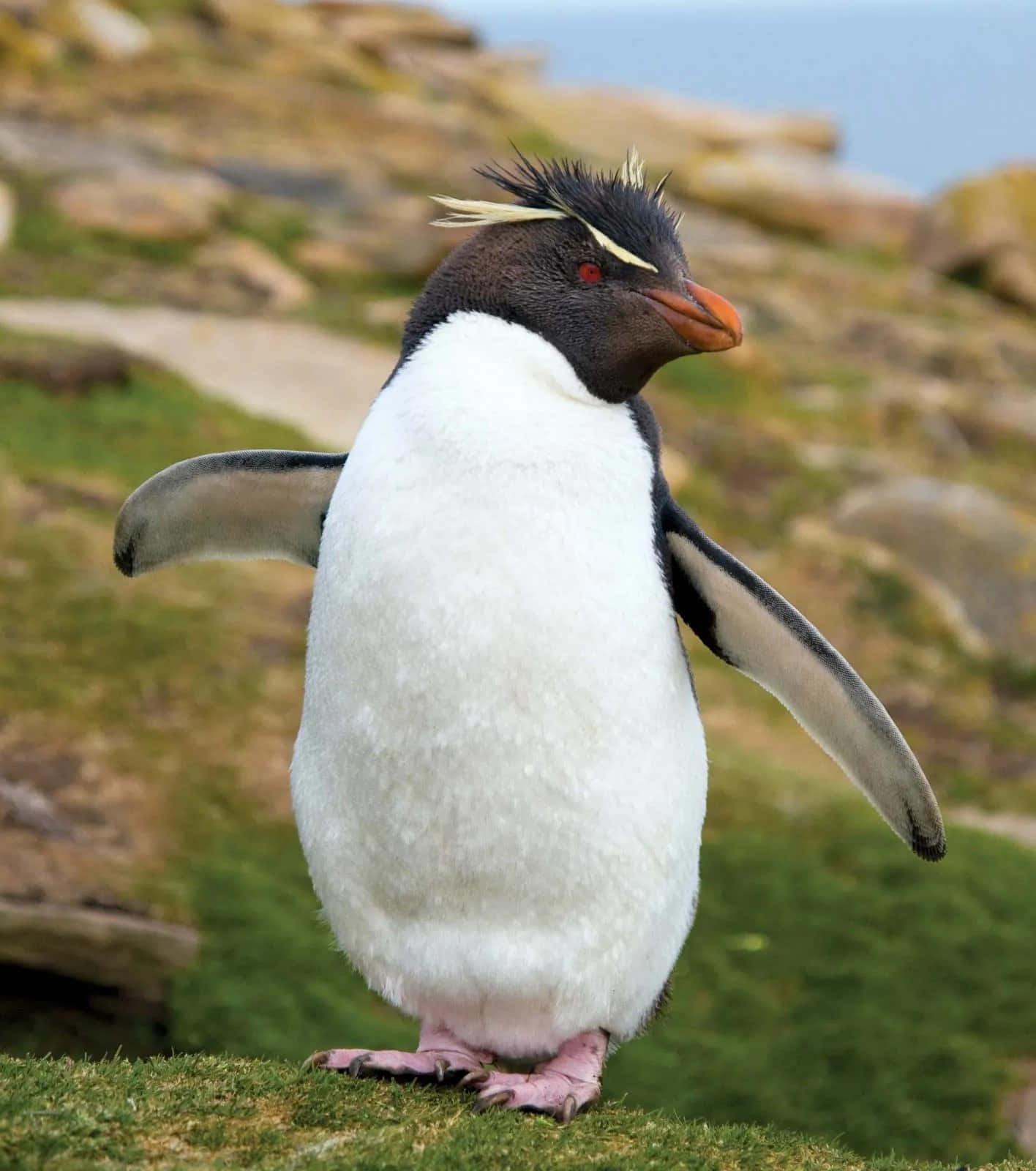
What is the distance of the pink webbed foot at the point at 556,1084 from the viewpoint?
3.22 metres

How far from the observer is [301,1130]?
3.01 meters

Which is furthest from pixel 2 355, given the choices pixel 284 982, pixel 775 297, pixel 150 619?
pixel 775 297

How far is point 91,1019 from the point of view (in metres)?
5.00

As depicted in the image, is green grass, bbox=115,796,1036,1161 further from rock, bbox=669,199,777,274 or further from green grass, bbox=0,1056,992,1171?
rock, bbox=669,199,777,274

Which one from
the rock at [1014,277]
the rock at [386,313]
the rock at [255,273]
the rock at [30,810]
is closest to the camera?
the rock at [30,810]

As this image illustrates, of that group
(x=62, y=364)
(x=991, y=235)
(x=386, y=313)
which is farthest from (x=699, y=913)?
A: (x=991, y=235)

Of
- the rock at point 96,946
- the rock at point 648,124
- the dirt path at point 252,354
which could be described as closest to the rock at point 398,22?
the rock at point 648,124

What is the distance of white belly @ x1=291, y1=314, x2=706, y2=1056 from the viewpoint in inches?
124

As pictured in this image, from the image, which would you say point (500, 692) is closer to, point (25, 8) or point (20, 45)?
point (20, 45)

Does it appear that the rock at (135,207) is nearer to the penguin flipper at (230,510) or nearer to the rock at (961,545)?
the rock at (961,545)

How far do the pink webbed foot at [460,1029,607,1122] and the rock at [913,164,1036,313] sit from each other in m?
17.9

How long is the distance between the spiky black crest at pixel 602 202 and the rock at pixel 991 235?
17.6m

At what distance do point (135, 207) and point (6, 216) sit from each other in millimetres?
1114

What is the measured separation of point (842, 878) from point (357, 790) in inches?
124
